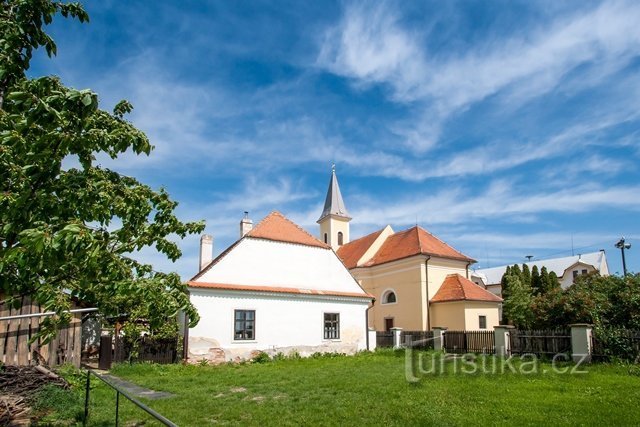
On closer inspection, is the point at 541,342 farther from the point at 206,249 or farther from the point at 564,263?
the point at 564,263

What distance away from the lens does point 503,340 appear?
61.9 feet

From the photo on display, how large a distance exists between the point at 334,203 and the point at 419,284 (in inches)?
789

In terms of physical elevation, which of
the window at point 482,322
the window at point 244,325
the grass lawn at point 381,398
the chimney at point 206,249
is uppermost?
the chimney at point 206,249

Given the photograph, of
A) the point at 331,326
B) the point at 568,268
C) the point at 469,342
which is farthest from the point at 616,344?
the point at 568,268

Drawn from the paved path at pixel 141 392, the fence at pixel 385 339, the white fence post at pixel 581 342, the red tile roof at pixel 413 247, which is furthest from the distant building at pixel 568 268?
the paved path at pixel 141 392

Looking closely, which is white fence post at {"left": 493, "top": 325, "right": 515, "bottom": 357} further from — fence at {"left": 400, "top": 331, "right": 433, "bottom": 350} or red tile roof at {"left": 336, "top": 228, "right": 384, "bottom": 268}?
red tile roof at {"left": 336, "top": 228, "right": 384, "bottom": 268}

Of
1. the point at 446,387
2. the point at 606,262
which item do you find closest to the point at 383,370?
the point at 446,387

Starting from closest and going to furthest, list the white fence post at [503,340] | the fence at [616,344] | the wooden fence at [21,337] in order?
the wooden fence at [21,337] → the fence at [616,344] → the white fence post at [503,340]

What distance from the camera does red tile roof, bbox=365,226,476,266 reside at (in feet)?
107

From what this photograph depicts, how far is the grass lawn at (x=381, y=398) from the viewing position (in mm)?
8148

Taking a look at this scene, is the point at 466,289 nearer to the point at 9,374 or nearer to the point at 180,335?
the point at 180,335

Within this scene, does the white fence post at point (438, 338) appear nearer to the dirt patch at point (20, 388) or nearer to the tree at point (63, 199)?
the dirt patch at point (20, 388)

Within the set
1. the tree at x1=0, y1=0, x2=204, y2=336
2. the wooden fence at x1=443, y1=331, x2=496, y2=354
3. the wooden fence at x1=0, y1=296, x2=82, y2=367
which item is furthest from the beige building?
the tree at x1=0, y1=0, x2=204, y2=336

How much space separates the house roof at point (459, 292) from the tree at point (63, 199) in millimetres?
26485
